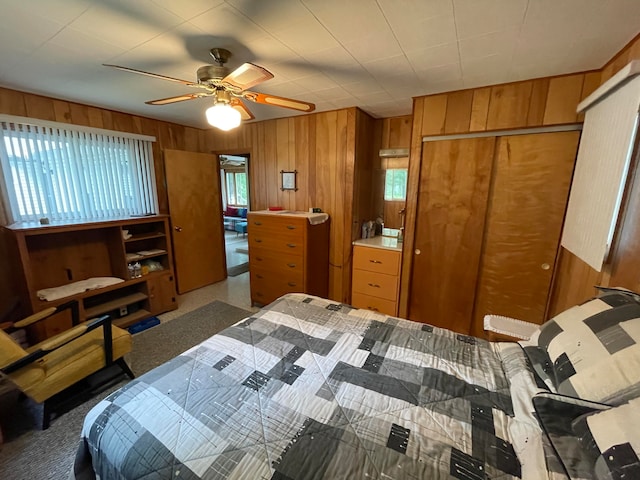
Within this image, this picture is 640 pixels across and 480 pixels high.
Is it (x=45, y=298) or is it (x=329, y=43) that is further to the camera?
(x=45, y=298)

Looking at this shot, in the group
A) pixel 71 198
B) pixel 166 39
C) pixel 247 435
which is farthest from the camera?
pixel 71 198

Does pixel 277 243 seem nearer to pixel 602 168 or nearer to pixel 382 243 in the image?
pixel 382 243

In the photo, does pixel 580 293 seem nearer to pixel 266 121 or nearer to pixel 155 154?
pixel 266 121

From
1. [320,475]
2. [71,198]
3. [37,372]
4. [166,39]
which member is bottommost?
[37,372]

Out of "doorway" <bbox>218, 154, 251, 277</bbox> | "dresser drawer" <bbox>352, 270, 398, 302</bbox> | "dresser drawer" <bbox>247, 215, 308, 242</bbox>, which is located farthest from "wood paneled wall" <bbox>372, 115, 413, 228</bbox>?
"doorway" <bbox>218, 154, 251, 277</bbox>

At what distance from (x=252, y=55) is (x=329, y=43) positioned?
1.73ft

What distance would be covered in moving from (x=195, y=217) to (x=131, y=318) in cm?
153

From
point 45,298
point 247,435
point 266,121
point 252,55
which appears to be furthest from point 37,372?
point 266,121

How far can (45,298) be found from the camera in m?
2.33

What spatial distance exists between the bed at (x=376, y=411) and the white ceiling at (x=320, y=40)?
142cm

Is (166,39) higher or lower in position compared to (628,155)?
higher

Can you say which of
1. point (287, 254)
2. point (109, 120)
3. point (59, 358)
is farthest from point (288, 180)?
point (59, 358)

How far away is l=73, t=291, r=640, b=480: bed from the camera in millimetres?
799

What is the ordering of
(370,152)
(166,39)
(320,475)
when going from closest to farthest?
(320,475)
(166,39)
(370,152)
